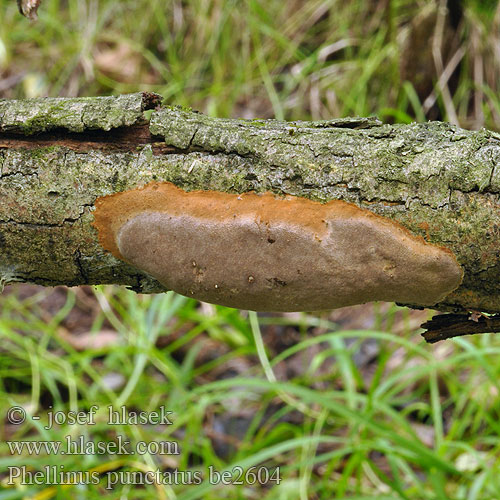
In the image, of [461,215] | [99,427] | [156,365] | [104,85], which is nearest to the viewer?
[461,215]

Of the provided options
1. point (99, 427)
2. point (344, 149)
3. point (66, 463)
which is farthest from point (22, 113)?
point (99, 427)

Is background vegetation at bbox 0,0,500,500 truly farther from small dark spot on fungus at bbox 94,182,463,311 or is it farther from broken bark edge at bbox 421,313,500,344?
small dark spot on fungus at bbox 94,182,463,311

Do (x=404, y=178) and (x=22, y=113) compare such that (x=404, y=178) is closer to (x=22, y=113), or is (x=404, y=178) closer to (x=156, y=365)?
(x=22, y=113)

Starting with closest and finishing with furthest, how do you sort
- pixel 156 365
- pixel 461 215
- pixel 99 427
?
pixel 461 215 < pixel 99 427 < pixel 156 365

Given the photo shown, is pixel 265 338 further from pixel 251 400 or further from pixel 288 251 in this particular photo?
pixel 288 251

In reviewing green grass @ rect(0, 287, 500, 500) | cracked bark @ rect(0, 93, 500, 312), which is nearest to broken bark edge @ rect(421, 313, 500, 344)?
cracked bark @ rect(0, 93, 500, 312)

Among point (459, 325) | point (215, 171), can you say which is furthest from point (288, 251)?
point (459, 325)
